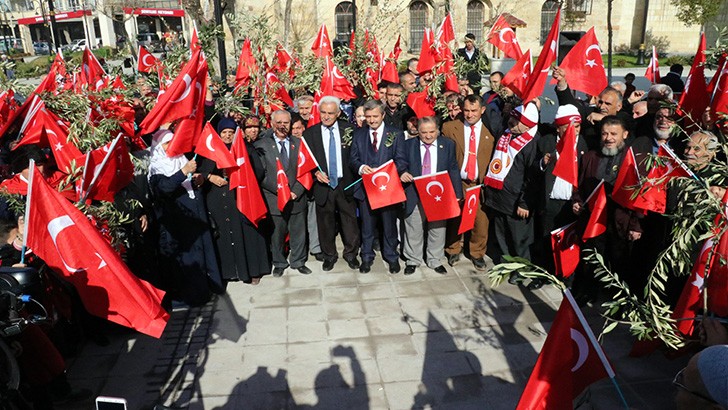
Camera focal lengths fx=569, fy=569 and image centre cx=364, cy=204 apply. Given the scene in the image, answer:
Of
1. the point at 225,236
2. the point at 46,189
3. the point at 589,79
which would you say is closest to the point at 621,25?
the point at 589,79

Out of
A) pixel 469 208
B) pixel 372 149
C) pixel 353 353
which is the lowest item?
pixel 353 353

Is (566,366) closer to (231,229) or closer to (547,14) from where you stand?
(231,229)

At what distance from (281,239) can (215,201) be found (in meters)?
1.01

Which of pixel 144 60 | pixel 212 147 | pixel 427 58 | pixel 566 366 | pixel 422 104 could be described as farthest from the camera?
pixel 144 60

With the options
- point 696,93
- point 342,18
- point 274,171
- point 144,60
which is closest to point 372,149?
point 274,171

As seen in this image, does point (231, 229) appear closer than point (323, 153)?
Yes

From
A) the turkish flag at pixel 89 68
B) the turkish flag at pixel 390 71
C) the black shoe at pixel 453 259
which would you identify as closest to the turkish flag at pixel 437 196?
the black shoe at pixel 453 259

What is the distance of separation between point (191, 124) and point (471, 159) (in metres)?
3.25

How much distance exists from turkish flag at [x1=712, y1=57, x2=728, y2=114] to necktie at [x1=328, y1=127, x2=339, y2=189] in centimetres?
385

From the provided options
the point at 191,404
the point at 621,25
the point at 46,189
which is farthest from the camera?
the point at 621,25

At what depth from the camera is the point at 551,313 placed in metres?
5.77

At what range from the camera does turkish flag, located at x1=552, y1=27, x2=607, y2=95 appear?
21.3 ft

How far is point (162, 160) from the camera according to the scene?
5.56m

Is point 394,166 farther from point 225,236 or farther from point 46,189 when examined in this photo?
point 46,189
